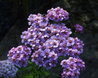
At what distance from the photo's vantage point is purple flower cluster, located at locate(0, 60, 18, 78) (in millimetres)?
4949

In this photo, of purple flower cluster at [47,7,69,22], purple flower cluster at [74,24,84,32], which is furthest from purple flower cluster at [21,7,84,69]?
purple flower cluster at [74,24,84,32]

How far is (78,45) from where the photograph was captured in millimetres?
4664

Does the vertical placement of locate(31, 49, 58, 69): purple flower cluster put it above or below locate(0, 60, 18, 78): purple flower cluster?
below

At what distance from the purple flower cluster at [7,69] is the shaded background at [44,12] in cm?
136

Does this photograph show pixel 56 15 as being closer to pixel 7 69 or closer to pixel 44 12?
pixel 7 69

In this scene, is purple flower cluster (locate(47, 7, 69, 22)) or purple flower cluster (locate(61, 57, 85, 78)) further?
purple flower cluster (locate(47, 7, 69, 22))

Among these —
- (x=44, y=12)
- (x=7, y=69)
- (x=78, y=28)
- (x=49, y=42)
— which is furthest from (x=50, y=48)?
(x=44, y=12)

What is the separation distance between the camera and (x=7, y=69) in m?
4.97

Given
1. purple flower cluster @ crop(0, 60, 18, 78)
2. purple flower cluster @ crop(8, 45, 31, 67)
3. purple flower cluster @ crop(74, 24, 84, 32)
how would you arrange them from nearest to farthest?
purple flower cluster @ crop(8, 45, 31, 67) < purple flower cluster @ crop(0, 60, 18, 78) < purple flower cluster @ crop(74, 24, 84, 32)

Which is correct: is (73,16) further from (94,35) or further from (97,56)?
(97,56)

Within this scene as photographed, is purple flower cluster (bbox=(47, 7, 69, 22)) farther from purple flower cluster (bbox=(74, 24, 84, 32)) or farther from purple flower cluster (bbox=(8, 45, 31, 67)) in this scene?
purple flower cluster (bbox=(74, 24, 84, 32))

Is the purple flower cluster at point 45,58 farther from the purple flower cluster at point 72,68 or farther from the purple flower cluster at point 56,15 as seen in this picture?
the purple flower cluster at point 56,15

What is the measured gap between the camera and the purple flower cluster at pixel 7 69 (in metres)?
4.95

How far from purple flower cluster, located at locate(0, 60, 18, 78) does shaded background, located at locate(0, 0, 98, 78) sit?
1.36 meters
